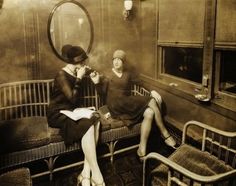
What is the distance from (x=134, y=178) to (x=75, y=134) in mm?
986

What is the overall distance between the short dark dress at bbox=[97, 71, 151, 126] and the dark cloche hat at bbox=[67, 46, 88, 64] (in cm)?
54

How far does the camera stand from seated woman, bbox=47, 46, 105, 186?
9.89ft

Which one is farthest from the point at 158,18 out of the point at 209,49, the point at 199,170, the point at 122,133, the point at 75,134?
the point at 199,170

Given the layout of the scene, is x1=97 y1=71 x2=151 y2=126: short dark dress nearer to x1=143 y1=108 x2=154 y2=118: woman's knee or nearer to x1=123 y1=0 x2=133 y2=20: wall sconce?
x1=143 y1=108 x2=154 y2=118: woman's knee

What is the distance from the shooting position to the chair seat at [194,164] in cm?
220

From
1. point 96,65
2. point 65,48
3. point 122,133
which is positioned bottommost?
point 122,133

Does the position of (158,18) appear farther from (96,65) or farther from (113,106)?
(113,106)

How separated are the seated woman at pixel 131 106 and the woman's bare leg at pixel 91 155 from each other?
0.66 meters

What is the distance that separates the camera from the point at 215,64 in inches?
118

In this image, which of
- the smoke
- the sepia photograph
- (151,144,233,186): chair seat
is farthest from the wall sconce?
(151,144,233,186): chair seat

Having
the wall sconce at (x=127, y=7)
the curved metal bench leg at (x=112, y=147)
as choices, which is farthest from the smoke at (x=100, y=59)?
the curved metal bench leg at (x=112, y=147)

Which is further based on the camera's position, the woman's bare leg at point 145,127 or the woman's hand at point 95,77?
the woman's hand at point 95,77

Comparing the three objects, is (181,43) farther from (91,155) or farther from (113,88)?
(91,155)

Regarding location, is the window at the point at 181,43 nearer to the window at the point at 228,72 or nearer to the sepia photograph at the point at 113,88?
the sepia photograph at the point at 113,88
